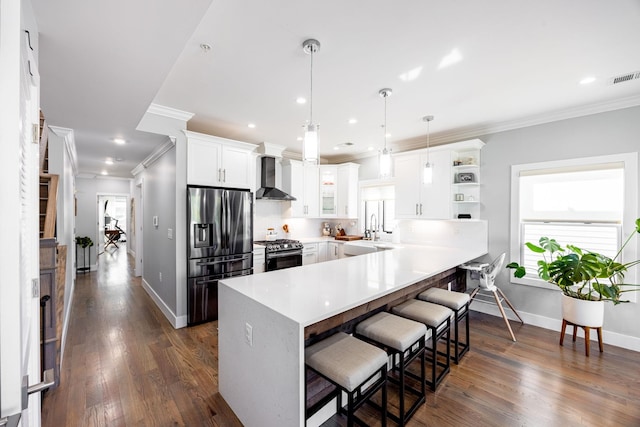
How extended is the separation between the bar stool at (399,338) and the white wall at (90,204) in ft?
24.4

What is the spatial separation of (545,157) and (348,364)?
11.9ft

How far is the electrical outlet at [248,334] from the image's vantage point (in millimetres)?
1670

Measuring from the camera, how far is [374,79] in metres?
2.45

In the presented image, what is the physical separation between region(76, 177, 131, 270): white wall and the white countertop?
267 inches

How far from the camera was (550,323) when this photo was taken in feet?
11.0

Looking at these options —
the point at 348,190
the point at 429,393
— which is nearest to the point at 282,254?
the point at 348,190

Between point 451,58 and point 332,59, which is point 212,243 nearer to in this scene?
point 332,59

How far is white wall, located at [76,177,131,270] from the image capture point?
6.63m

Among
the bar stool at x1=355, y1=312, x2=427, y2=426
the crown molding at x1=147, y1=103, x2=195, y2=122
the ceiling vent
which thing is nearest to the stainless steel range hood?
the crown molding at x1=147, y1=103, x2=195, y2=122

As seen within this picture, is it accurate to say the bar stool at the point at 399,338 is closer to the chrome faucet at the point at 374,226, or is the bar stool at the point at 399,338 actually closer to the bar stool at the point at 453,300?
the bar stool at the point at 453,300

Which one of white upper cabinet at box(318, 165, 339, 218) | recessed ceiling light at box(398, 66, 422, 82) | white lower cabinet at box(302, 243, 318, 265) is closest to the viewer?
recessed ceiling light at box(398, 66, 422, 82)

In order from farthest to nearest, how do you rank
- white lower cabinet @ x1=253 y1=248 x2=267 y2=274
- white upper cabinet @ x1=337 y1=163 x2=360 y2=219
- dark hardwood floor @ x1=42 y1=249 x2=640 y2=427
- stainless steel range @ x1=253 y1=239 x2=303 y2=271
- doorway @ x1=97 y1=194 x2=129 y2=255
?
doorway @ x1=97 y1=194 x2=129 y2=255
white upper cabinet @ x1=337 y1=163 x2=360 y2=219
stainless steel range @ x1=253 y1=239 x2=303 y2=271
white lower cabinet @ x1=253 y1=248 x2=267 y2=274
dark hardwood floor @ x1=42 y1=249 x2=640 y2=427

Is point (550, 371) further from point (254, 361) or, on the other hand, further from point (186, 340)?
point (186, 340)

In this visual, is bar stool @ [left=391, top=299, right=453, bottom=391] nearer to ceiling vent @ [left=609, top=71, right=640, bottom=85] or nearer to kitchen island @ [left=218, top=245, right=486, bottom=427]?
kitchen island @ [left=218, top=245, right=486, bottom=427]
